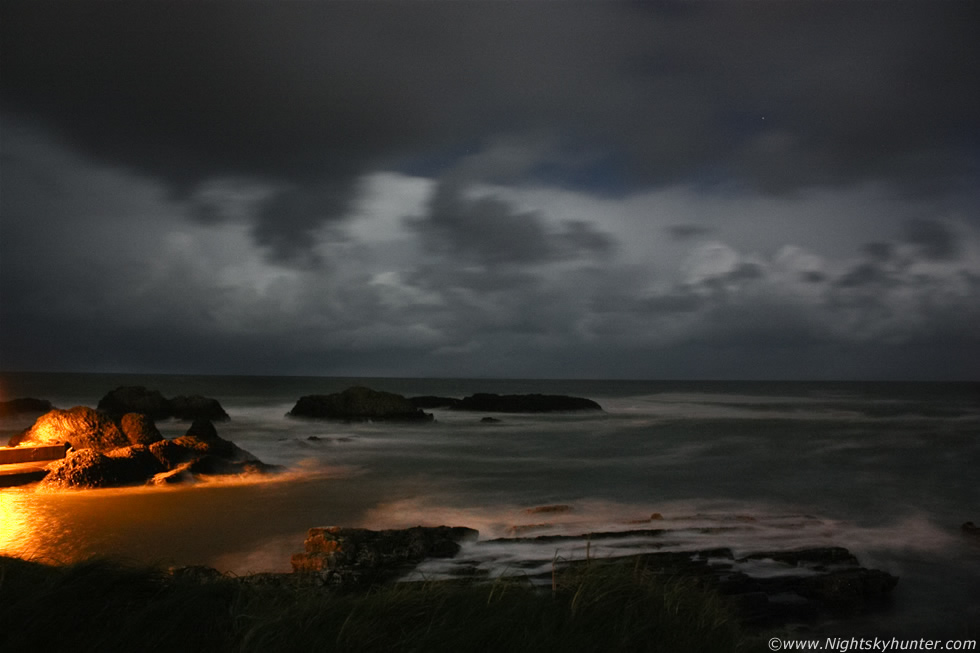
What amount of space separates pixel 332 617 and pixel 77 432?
17.2 meters

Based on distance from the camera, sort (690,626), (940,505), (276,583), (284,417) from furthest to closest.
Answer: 1. (284,417)
2. (940,505)
3. (276,583)
4. (690,626)

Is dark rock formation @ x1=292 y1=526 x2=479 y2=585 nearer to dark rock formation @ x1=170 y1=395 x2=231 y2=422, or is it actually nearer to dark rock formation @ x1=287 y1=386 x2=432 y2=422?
dark rock formation @ x1=170 y1=395 x2=231 y2=422

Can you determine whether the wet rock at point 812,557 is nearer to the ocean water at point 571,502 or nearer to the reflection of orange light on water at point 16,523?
the ocean water at point 571,502

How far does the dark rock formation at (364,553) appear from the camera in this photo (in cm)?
824

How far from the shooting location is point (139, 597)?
5.38 m

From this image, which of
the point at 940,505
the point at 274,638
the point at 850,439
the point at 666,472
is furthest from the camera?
the point at 850,439

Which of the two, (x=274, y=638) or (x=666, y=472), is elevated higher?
(x=274, y=638)

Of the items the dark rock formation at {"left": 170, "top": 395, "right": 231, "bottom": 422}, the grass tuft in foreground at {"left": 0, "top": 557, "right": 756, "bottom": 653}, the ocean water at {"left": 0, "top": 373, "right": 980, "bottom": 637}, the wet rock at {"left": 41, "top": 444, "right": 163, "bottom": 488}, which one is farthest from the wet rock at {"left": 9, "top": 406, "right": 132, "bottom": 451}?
the dark rock formation at {"left": 170, "top": 395, "right": 231, "bottom": 422}

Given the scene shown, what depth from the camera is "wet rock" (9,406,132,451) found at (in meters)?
18.5

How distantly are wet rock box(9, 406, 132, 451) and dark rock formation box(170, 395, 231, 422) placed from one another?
53.7ft

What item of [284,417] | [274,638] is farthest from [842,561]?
[284,417]

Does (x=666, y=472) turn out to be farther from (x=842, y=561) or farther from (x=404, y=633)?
(x=404, y=633)

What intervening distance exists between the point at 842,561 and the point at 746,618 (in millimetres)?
2924

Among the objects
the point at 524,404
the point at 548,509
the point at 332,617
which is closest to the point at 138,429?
the point at 548,509
